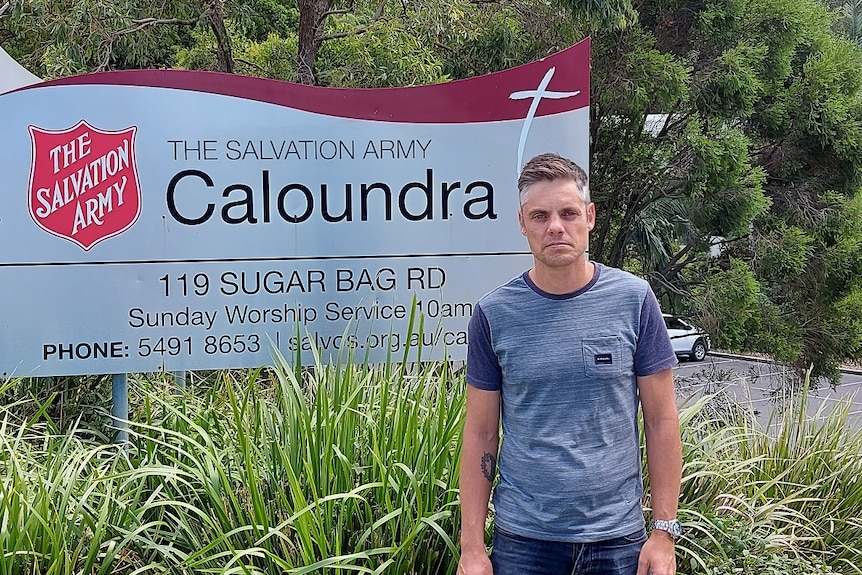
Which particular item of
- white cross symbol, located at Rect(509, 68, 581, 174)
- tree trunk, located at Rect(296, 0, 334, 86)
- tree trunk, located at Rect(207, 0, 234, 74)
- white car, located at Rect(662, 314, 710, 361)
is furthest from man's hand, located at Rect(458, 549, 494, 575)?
white car, located at Rect(662, 314, 710, 361)

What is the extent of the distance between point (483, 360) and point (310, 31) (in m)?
5.52

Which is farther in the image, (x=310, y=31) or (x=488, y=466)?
(x=310, y=31)

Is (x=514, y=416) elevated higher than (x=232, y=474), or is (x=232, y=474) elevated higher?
(x=514, y=416)

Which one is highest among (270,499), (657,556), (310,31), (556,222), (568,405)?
(310,31)

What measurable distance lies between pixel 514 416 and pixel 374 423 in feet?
3.34

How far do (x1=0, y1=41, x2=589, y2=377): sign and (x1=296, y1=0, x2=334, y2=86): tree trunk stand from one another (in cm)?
285

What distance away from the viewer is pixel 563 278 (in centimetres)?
244

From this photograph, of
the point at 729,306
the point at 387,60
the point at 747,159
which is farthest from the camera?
the point at 747,159

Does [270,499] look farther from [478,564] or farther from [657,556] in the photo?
[657,556]

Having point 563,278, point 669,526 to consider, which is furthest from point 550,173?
point 669,526

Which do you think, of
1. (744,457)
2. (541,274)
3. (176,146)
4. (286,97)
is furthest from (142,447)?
(744,457)

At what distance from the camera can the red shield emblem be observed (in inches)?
167

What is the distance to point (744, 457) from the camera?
4410mm

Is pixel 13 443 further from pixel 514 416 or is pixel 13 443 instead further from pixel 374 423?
pixel 514 416
